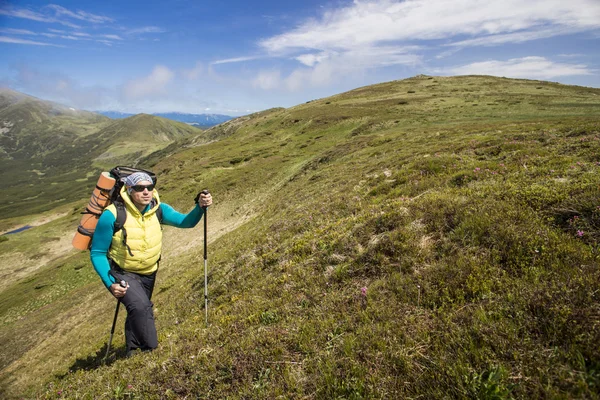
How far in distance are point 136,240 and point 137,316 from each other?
1843 mm

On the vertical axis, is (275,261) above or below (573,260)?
below

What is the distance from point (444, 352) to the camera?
390 cm

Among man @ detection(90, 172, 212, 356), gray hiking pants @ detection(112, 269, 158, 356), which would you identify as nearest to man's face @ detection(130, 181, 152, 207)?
man @ detection(90, 172, 212, 356)

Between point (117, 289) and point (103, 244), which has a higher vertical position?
point (103, 244)

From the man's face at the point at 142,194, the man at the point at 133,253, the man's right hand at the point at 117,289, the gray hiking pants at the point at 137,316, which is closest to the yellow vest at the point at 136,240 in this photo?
the man at the point at 133,253

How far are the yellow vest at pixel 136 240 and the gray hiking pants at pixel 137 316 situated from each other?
0.93ft

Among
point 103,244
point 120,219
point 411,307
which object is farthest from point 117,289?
point 411,307

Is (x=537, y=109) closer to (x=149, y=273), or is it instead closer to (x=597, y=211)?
(x=597, y=211)

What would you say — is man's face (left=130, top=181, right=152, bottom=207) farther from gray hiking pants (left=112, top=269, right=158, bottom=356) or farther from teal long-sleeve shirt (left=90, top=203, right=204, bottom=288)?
gray hiking pants (left=112, top=269, right=158, bottom=356)

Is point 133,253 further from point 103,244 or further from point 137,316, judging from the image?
point 137,316

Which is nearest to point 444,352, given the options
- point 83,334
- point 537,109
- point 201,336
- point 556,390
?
point 556,390

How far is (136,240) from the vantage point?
6879 millimetres

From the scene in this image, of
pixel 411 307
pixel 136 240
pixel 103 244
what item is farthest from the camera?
pixel 136 240

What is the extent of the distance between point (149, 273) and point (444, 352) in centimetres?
709
